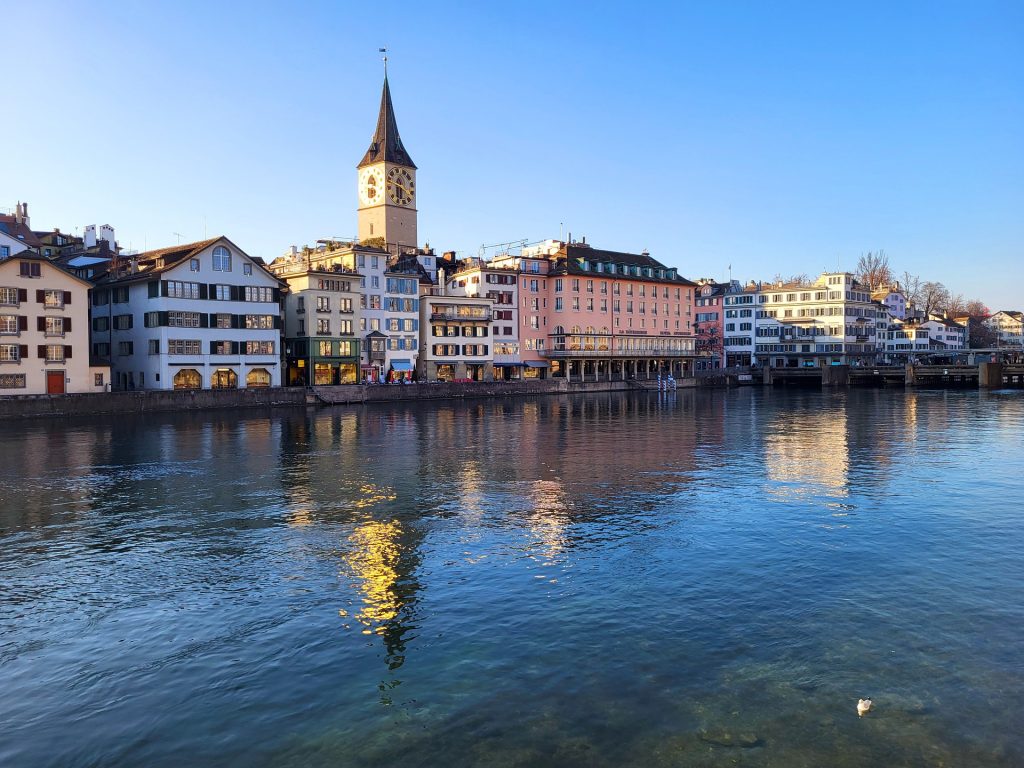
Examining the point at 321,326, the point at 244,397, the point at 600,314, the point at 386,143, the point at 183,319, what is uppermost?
the point at 386,143

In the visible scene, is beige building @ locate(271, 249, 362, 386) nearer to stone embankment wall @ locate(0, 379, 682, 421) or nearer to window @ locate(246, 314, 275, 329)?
window @ locate(246, 314, 275, 329)

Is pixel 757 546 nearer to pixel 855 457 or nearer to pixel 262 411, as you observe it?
pixel 855 457

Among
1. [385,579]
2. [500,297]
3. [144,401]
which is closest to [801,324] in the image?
[500,297]

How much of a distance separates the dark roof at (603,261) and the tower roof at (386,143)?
31997 mm

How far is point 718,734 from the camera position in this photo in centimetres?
1155

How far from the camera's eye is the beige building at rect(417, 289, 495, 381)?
349ft

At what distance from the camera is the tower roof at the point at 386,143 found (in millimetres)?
130750

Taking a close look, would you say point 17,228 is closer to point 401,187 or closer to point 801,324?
point 401,187

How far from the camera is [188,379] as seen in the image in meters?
80.1

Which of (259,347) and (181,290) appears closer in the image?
(181,290)

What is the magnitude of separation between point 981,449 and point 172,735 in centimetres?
4387

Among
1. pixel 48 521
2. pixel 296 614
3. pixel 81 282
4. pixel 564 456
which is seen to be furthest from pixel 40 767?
pixel 81 282

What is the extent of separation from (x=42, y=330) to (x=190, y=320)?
13.0 metres

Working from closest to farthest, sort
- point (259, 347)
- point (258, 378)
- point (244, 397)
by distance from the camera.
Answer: point (244, 397) → point (259, 347) → point (258, 378)
